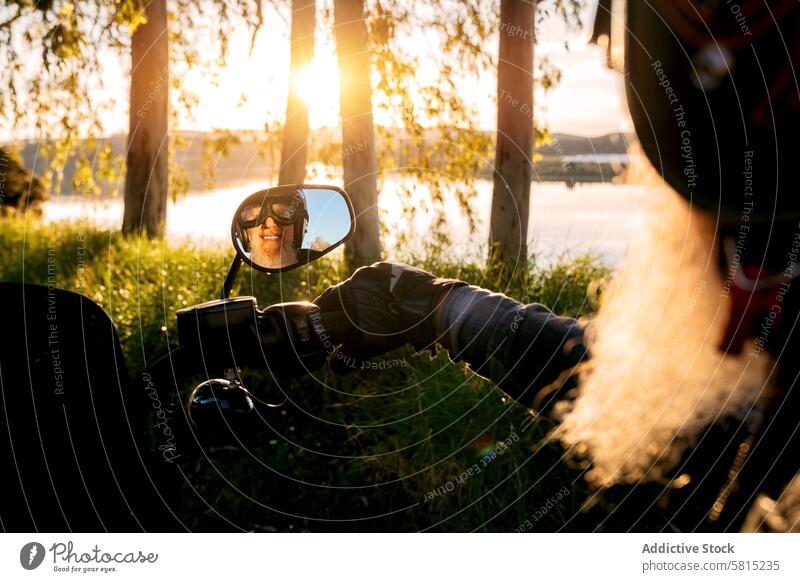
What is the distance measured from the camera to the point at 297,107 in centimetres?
521

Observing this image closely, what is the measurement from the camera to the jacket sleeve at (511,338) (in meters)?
1.52

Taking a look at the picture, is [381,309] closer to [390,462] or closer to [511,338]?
[511,338]

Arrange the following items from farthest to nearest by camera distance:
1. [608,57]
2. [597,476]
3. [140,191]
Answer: [140,191]
[597,476]
[608,57]

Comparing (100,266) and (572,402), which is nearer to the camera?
(572,402)

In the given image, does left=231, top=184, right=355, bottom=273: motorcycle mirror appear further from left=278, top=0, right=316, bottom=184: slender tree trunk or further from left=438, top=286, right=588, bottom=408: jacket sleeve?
left=278, top=0, right=316, bottom=184: slender tree trunk

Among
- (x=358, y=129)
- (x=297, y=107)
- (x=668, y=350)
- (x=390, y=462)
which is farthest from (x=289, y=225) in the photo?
(x=297, y=107)

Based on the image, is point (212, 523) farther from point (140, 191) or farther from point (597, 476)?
point (140, 191)

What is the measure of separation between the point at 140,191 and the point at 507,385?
19.0 ft

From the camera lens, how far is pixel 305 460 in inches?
136

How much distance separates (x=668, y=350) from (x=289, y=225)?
3.16 feet

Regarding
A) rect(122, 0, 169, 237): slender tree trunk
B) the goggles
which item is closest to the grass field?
the goggles
